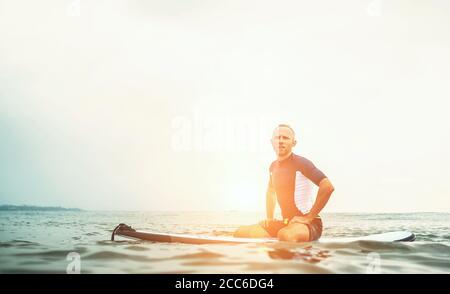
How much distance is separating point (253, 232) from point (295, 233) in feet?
3.85

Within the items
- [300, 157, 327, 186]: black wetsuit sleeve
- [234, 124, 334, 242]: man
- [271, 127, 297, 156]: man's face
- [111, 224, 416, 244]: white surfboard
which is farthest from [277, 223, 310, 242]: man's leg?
[271, 127, 297, 156]: man's face

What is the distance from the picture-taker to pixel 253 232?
8.26m

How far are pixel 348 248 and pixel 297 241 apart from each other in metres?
1.15

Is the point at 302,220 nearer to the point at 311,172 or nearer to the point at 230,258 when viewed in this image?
the point at 311,172

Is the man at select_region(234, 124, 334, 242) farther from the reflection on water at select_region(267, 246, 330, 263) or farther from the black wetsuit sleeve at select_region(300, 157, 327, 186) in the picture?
the reflection on water at select_region(267, 246, 330, 263)

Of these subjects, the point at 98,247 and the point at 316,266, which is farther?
the point at 98,247

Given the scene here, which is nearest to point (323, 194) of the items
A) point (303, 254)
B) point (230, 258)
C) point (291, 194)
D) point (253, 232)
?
point (291, 194)

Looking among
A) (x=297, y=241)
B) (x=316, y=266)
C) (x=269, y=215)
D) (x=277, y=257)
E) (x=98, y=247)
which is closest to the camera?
(x=316, y=266)

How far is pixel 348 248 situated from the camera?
7.73 m

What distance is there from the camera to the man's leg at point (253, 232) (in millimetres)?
8203
